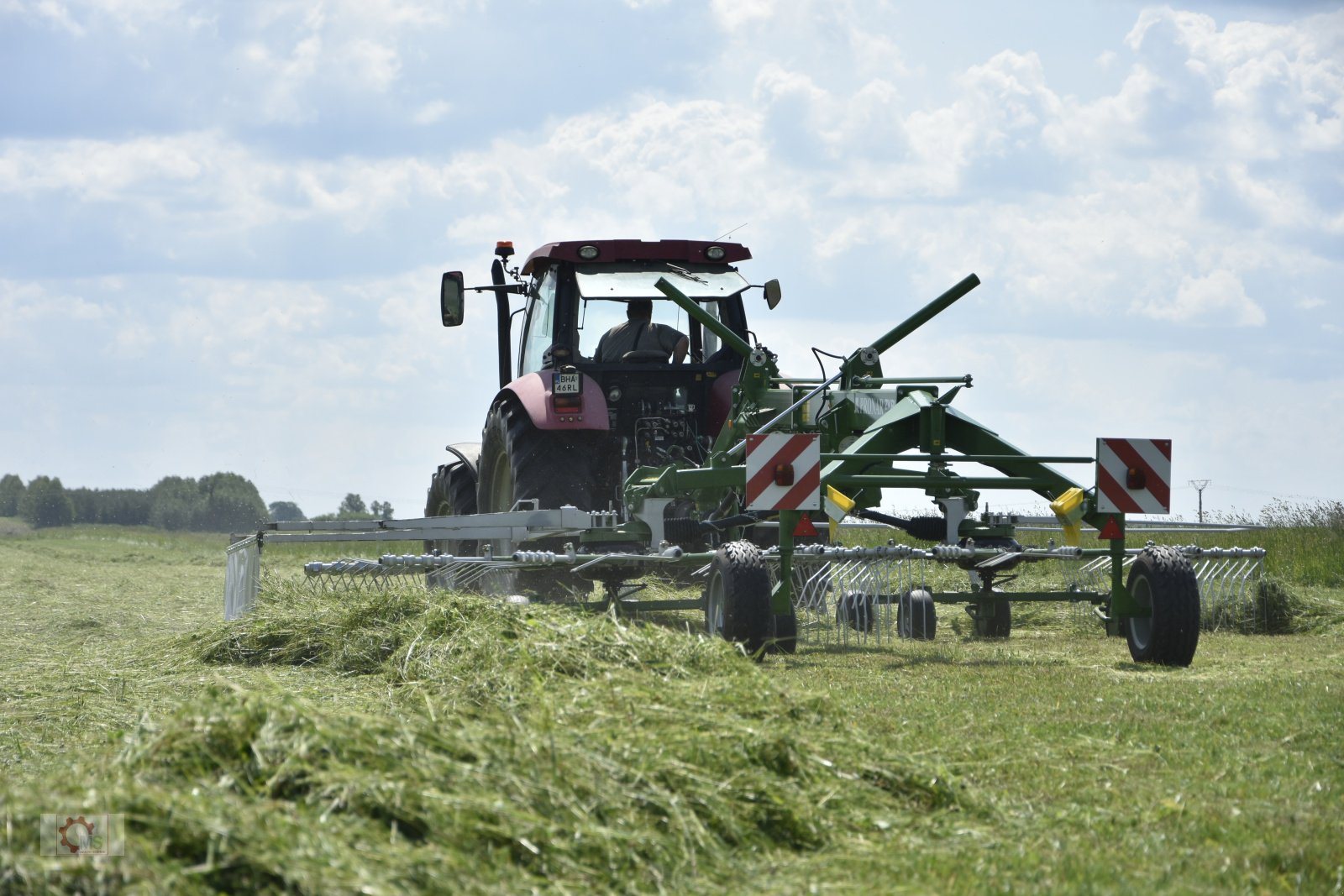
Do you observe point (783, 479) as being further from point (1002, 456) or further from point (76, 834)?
point (76, 834)

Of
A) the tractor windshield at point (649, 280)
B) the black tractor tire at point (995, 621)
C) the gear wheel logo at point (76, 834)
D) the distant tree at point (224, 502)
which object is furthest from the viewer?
the distant tree at point (224, 502)

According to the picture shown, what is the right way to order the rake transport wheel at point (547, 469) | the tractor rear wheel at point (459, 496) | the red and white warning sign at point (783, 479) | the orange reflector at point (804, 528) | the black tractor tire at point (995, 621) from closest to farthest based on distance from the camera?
the red and white warning sign at point (783, 479)
the orange reflector at point (804, 528)
the black tractor tire at point (995, 621)
the rake transport wheel at point (547, 469)
the tractor rear wheel at point (459, 496)

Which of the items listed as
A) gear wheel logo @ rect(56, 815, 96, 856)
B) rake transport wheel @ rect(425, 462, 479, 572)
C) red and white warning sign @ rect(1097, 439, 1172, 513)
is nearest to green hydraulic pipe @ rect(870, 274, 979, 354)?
red and white warning sign @ rect(1097, 439, 1172, 513)

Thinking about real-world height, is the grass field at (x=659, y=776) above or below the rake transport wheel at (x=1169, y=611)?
below

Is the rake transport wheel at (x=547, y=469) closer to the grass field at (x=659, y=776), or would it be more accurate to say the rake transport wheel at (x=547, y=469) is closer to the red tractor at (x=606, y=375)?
the red tractor at (x=606, y=375)

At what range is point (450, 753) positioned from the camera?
3223mm

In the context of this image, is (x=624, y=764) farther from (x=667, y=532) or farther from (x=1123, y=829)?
(x=667, y=532)

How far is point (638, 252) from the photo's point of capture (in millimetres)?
9547

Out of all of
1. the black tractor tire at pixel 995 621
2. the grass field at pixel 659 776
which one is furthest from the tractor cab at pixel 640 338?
the grass field at pixel 659 776

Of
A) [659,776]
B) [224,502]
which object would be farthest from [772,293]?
[224,502]

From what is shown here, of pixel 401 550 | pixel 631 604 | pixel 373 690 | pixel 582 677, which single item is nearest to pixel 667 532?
pixel 631 604

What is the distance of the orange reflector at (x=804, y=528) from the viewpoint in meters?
6.74

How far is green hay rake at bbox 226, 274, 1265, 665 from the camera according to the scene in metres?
6.50

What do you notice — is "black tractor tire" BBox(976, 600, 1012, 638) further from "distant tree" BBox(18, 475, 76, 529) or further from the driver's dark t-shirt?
"distant tree" BBox(18, 475, 76, 529)
